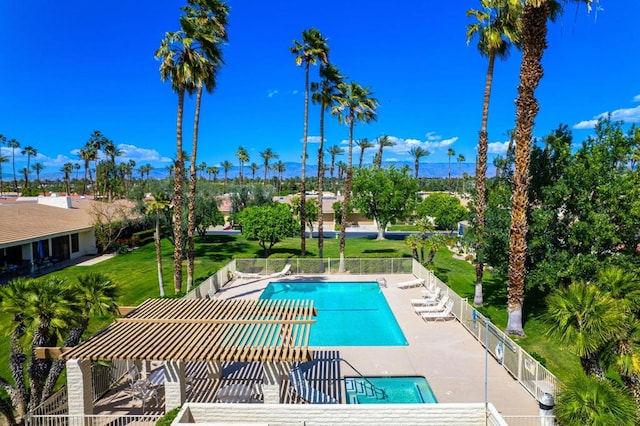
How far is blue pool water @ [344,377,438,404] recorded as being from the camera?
11.1 metres

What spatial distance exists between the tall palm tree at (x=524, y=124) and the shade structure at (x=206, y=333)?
774 cm

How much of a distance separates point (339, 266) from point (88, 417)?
60.3ft

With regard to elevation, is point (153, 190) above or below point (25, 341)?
above

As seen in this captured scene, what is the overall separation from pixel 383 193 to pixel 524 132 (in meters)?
24.7

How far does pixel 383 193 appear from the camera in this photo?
38.8m

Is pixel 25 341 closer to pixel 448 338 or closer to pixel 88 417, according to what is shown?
pixel 88 417

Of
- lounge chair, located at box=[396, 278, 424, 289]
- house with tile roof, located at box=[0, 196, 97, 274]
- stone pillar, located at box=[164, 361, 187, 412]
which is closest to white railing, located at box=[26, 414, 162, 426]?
stone pillar, located at box=[164, 361, 187, 412]

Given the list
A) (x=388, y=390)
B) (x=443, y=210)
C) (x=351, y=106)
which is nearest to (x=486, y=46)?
(x=351, y=106)

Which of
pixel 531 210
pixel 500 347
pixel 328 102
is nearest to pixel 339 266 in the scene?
pixel 328 102

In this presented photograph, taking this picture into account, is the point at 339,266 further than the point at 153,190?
No

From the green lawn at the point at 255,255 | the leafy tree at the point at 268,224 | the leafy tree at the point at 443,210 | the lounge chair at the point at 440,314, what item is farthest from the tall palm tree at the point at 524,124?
the leafy tree at the point at 443,210

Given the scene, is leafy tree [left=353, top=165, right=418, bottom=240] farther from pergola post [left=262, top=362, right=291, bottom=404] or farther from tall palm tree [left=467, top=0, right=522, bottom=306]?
pergola post [left=262, top=362, right=291, bottom=404]

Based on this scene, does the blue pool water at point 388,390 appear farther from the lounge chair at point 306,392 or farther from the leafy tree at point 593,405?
the leafy tree at point 593,405

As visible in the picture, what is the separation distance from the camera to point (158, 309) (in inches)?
486
